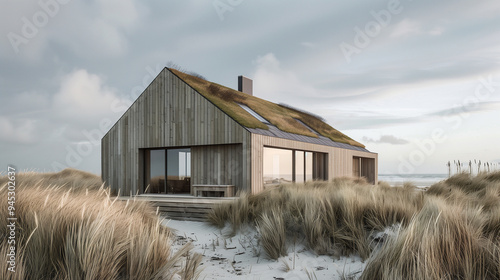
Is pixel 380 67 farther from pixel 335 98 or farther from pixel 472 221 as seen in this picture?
pixel 472 221

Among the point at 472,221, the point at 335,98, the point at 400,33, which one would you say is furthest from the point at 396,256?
the point at 335,98

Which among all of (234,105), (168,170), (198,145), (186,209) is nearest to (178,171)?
(168,170)

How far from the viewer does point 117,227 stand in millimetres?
3959

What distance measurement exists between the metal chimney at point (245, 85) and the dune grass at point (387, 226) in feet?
38.8

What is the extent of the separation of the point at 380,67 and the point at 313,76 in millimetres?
2435

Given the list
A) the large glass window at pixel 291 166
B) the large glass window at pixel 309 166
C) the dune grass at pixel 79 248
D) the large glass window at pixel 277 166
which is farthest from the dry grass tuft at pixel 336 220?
the large glass window at pixel 309 166

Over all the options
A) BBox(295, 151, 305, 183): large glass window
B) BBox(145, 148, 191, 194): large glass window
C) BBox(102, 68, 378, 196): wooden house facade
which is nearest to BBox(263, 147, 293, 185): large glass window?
BBox(102, 68, 378, 196): wooden house facade

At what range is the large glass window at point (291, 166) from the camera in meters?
12.1

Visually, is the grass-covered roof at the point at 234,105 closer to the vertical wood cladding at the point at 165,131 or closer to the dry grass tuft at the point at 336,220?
the vertical wood cladding at the point at 165,131

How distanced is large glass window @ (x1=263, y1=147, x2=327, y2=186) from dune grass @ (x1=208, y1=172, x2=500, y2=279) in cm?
440

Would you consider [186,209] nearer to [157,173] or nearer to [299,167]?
[157,173]

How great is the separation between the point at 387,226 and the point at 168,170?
943 cm

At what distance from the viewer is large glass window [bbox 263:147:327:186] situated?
12.1m

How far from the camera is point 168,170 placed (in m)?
13.2
